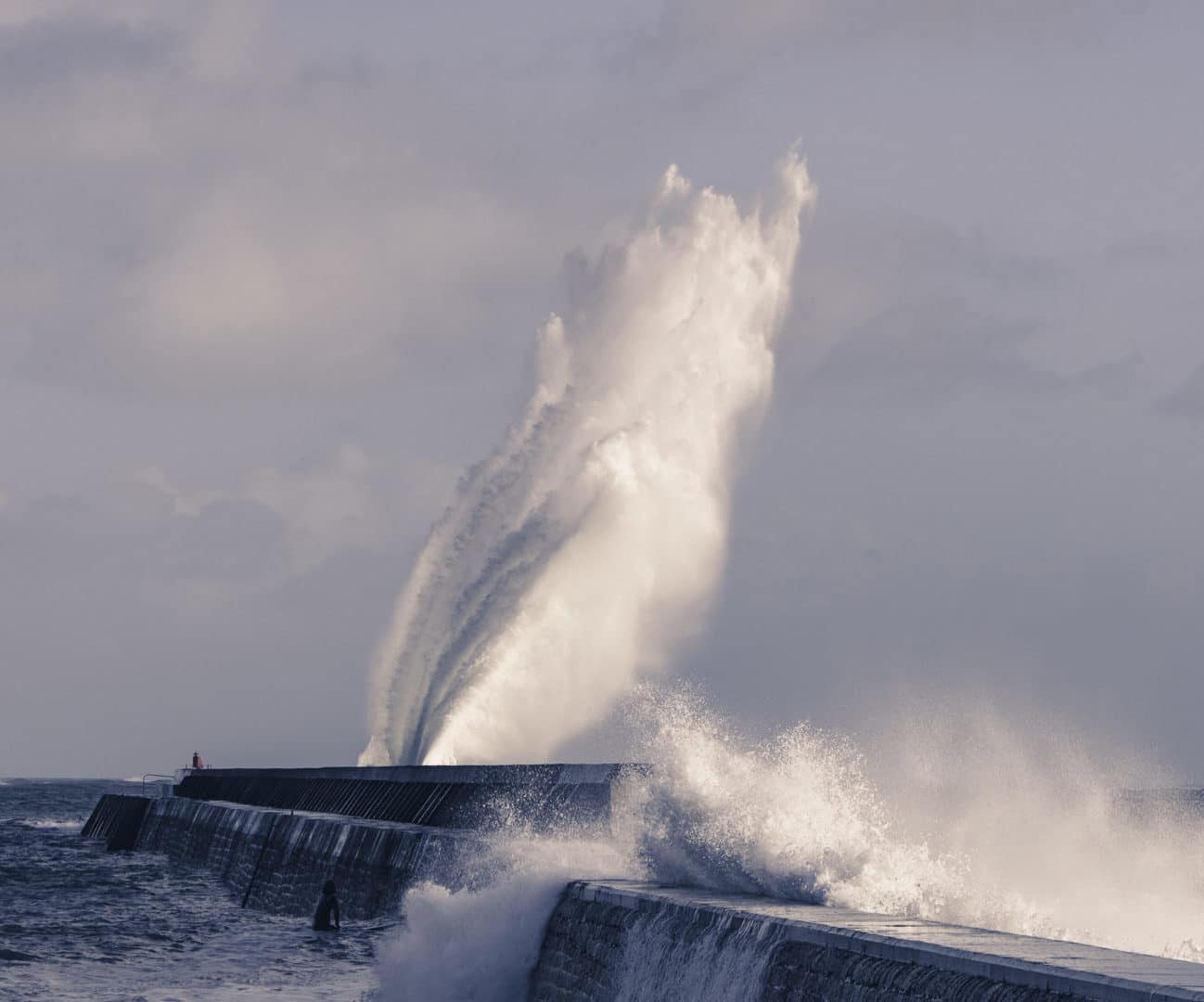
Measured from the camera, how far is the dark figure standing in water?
2519 cm

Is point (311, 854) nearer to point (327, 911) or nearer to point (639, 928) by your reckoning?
point (327, 911)

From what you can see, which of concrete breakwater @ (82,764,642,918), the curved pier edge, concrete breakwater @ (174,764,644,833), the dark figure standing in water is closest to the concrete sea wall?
concrete breakwater @ (82,764,642,918)

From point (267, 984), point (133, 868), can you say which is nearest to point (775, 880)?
point (267, 984)

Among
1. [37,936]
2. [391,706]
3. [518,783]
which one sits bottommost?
[37,936]

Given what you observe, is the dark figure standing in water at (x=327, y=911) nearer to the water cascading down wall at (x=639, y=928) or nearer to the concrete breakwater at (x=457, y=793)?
the water cascading down wall at (x=639, y=928)

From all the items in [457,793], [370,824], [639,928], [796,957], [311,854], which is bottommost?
[796,957]

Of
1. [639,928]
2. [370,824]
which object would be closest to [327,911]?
[370,824]

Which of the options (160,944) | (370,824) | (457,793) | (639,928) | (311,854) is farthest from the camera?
(311,854)

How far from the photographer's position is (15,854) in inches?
2037

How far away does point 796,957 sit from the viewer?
40.4 ft

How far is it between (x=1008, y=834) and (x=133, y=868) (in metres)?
25.6

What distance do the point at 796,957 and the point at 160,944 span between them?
16.1 meters

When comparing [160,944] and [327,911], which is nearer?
[327,911]

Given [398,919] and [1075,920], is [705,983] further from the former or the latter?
[398,919]
